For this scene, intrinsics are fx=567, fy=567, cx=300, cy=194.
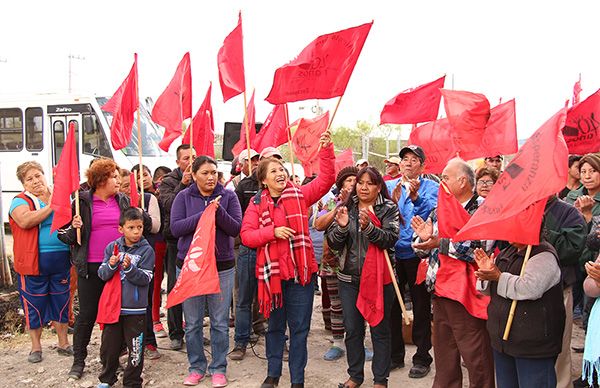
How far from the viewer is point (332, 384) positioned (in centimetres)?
516

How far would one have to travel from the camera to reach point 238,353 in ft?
19.2

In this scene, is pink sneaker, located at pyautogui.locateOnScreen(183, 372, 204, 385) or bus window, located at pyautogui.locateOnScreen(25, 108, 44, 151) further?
bus window, located at pyautogui.locateOnScreen(25, 108, 44, 151)

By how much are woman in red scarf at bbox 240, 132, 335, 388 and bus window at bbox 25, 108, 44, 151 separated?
11.8 meters

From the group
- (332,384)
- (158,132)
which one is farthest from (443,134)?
(158,132)

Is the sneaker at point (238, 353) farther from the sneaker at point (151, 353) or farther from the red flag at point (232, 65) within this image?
the red flag at point (232, 65)

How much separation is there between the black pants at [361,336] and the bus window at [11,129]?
13059 millimetres

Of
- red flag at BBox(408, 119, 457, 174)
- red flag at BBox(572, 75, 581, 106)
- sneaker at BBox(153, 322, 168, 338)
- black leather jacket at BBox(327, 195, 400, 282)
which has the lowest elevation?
sneaker at BBox(153, 322, 168, 338)

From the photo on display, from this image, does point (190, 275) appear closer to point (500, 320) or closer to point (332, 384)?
point (332, 384)

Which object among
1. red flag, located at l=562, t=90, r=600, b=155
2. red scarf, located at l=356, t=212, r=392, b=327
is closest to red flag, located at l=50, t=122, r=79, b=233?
red scarf, located at l=356, t=212, r=392, b=327

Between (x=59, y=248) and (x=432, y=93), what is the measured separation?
15.7 ft

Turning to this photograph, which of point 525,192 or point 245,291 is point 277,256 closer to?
point 245,291

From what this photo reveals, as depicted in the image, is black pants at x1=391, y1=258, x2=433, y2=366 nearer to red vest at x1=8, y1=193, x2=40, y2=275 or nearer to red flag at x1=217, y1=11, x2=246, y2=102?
red flag at x1=217, y1=11, x2=246, y2=102

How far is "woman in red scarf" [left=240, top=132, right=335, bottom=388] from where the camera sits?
4.75 meters

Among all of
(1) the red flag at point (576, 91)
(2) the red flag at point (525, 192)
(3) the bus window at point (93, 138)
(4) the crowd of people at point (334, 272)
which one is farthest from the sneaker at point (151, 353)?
(3) the bus window at point (93, 138)
